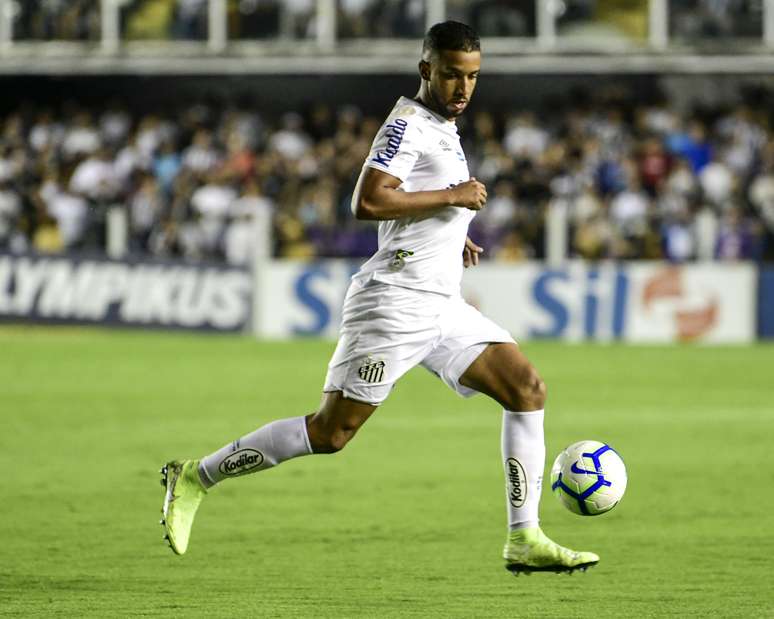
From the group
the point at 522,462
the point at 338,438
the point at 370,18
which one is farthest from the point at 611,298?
the point at 338,438

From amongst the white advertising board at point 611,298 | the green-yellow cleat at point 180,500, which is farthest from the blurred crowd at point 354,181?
the green-yellow cleat at point 180,500

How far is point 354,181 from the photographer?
2270 centimetres

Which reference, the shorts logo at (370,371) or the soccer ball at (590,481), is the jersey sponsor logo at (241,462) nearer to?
the shorts logo at (370,371)

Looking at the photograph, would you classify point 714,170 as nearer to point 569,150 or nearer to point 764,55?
point 569,150

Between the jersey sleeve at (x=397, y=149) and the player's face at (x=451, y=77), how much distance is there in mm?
182

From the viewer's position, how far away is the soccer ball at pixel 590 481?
6.75 meters

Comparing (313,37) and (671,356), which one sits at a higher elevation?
(313,37)

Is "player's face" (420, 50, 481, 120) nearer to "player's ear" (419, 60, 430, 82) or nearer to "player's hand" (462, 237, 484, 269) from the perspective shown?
"player's ear" (419, 60, 430, 82)

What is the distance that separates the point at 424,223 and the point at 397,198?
0.25 m

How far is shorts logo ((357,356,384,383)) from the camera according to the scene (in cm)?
629

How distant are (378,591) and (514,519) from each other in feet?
2.03

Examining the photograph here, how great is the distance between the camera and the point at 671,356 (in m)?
Result: 18.9

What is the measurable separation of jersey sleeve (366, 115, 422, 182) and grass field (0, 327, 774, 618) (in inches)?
64.6

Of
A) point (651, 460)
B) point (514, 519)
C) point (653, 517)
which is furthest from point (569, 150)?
point (514, 519)
